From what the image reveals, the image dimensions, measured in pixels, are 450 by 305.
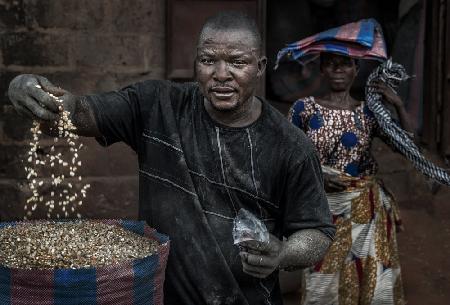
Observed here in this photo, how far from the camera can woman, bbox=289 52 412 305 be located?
5.24m

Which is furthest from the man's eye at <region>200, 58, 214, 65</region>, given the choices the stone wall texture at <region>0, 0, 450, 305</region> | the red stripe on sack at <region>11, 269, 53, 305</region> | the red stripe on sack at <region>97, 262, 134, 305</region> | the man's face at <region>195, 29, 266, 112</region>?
the stone wall texture at <region>0, 0, 450, 305</region>

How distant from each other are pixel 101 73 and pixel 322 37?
191 centimetres

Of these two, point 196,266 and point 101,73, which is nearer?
point 196,266

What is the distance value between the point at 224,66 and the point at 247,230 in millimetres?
604

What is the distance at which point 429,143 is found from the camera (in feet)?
25.2

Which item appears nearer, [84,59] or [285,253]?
[285,253]

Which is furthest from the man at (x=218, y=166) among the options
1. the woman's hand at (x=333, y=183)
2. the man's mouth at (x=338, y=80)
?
the man's mouth at (x=338, y=80)

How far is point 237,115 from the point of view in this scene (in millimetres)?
2846

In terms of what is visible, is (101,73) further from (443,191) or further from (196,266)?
(196,266)

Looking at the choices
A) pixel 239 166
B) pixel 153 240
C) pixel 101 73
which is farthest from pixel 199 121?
pixel 101 73

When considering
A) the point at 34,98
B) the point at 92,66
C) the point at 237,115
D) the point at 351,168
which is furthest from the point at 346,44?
the point at 34,98

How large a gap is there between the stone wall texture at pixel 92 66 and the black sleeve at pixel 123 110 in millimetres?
3614

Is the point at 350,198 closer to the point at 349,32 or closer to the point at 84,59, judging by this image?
the point at 349,32

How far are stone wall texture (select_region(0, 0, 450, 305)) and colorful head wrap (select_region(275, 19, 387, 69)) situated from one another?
1.55 meters
